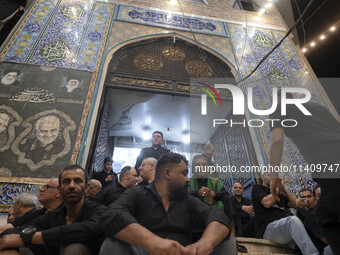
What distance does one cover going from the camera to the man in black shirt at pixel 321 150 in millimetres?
1377

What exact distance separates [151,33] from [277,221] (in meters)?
5.04

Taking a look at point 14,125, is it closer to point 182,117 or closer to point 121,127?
point 121,127

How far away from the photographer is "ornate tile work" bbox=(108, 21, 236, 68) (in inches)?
212

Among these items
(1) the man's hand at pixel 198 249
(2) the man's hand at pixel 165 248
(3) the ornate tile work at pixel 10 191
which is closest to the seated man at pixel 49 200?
(3) the ornate tile work at pixel 10 191

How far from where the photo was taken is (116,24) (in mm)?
5613

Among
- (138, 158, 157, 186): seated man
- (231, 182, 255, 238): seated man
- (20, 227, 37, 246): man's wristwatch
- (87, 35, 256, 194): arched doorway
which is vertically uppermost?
(87, 35, 256, 194): arched doorway

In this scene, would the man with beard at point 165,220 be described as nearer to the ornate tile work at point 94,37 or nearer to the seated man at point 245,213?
the seated man at point 245,213

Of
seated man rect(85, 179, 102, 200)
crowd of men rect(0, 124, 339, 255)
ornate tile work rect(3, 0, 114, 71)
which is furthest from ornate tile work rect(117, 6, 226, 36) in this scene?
crowd of men rect(0, 124, 339, 255)

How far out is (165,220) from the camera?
1.42m

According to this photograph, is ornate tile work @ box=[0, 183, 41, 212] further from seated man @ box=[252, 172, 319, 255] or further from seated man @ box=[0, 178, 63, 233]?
seated man @ box=[252, 172, 319, 255]

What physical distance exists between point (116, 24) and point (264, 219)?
537 centimetres

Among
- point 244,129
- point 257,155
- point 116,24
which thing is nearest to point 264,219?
point 257,155

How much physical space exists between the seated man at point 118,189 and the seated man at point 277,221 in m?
1.49

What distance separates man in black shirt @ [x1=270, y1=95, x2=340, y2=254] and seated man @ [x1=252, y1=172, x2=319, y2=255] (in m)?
0.64
